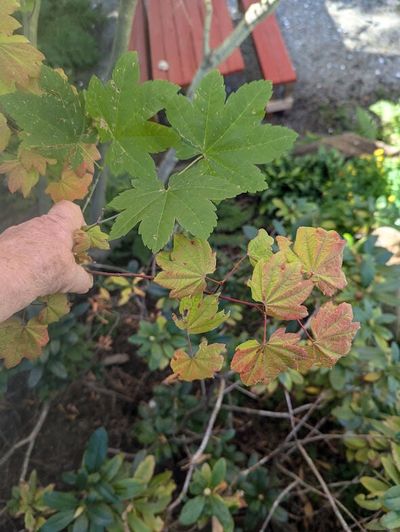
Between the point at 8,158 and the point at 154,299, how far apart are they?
6.22ft

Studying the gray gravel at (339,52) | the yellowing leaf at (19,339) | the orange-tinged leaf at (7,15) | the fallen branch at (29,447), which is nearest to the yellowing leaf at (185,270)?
the yellowing leaf at (19,339)

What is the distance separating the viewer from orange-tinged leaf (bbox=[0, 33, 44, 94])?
41.9 inches

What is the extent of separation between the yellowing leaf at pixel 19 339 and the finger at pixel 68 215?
0.81ft

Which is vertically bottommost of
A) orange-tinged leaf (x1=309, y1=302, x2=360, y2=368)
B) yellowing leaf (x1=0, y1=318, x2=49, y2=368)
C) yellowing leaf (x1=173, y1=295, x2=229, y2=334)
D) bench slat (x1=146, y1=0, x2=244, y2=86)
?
bench slat (x1=146, y1=0, x2=244, y2=86)

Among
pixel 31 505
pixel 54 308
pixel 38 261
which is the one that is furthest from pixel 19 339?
pixel 31 505

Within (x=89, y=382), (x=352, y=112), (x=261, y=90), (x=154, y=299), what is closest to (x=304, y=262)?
(x=261, y=90)

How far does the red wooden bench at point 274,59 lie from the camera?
167 inches

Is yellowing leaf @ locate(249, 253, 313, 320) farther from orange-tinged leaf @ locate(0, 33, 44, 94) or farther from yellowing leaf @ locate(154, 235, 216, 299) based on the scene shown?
orange-tinged leaf @ locate(0, 33, 44, 94)

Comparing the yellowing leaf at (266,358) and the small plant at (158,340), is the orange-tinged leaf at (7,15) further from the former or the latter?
the small plant at (158,340)

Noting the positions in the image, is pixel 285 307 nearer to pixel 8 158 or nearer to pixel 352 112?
pixel 8 158

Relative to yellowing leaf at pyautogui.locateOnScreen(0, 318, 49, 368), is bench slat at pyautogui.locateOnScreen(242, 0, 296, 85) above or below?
below

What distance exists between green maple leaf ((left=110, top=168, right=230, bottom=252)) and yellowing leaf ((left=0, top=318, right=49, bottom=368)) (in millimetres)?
425

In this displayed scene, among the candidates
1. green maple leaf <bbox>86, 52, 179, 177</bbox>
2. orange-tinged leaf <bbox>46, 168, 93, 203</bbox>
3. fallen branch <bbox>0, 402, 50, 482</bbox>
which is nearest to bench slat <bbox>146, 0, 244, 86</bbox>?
fallen branch <bbox>0, 402, 50, 482</bbox>

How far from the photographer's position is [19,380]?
7.90 feet
